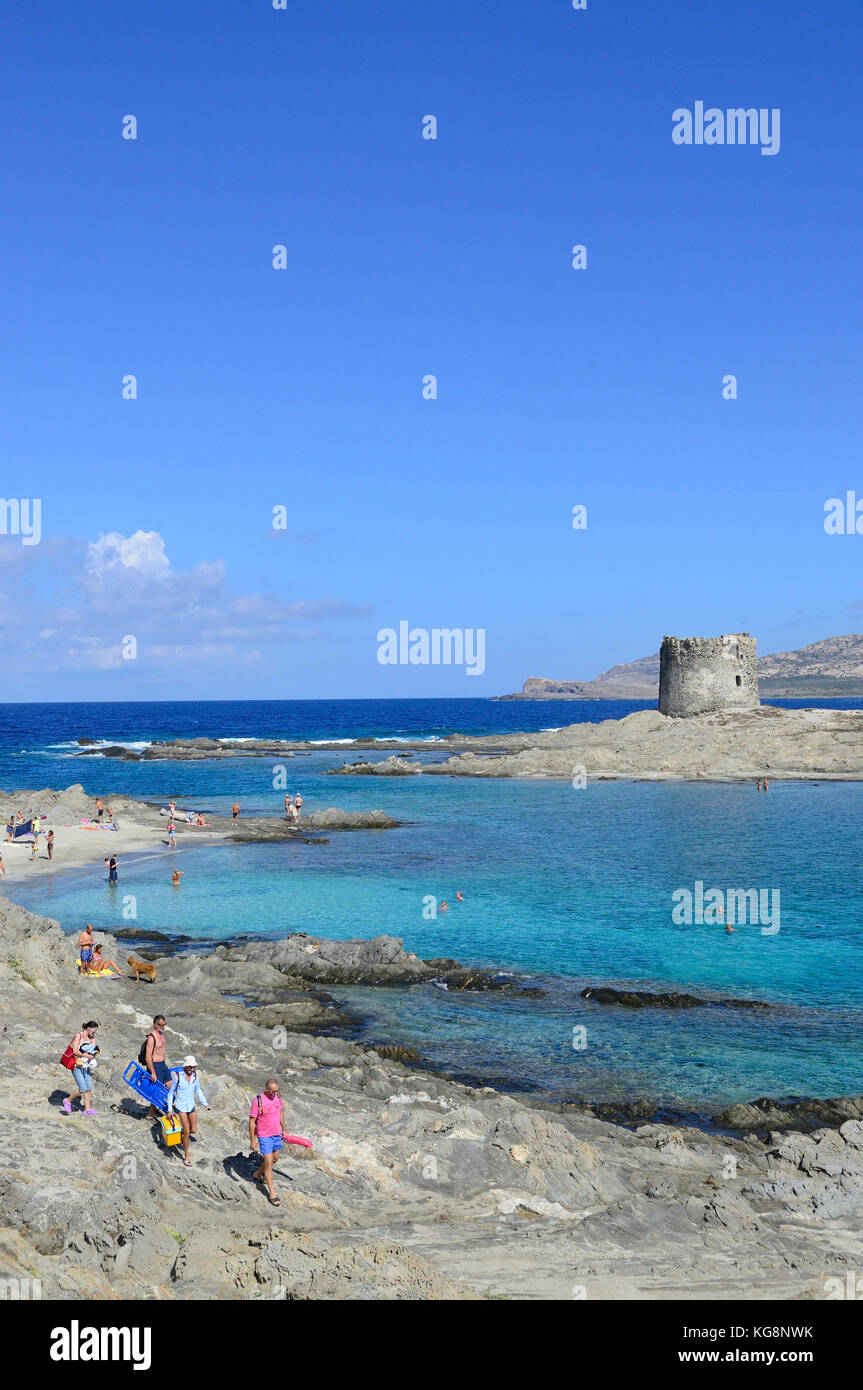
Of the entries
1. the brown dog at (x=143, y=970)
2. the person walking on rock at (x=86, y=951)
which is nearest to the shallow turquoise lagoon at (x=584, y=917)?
the brown dog at (x=143, y=970)

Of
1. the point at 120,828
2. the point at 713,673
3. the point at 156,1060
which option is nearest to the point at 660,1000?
the point at 156,1060

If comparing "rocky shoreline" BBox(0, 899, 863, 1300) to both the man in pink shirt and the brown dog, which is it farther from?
the brown dog

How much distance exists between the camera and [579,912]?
3478 cm

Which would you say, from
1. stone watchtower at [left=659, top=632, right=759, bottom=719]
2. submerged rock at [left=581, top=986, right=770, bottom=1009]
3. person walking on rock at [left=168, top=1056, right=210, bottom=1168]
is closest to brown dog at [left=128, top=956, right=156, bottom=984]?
submerged rock at [left=581, top=986, right=770, bottom=1009]

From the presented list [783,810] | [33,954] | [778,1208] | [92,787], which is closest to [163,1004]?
[33,954]

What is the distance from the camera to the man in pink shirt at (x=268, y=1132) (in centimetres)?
1298

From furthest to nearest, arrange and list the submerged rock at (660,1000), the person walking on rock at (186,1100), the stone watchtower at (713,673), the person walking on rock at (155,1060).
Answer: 1. the stone watchtower at (713,673)
2. the submerged rock at (660,1000)
3. the person walking on rock at (155,1060)
4. the person walking on rock at (186,1100)

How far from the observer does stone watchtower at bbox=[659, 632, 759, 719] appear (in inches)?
3282

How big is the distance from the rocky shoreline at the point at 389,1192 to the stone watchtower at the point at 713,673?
221 ft

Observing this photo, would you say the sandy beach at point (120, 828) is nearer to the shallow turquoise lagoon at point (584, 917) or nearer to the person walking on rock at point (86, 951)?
the shallow turquoise lagoon at point (584, 917)

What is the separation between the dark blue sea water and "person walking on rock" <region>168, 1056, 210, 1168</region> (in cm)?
A: 833

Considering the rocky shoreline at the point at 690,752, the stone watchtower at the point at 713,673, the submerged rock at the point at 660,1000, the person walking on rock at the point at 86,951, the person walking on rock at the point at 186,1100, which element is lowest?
the submerged rock at the point at 660,1000

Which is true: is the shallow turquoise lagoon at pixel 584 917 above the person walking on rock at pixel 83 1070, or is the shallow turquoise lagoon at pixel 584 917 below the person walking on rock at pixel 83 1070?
below

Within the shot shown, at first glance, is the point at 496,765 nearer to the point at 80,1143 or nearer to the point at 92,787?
Answer: the point at 92,787
